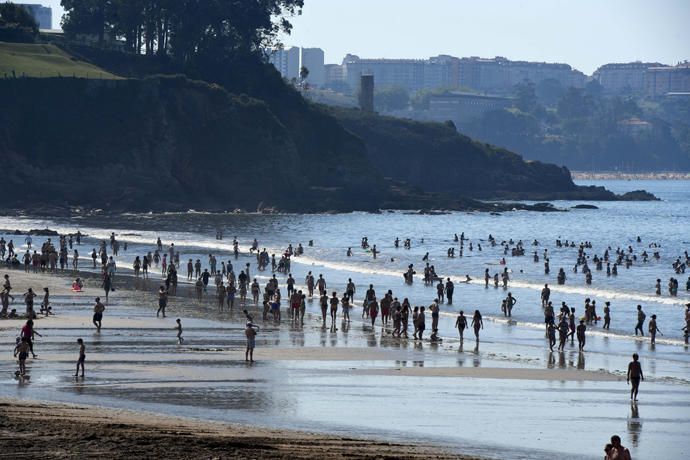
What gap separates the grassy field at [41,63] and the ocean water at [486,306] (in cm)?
2016

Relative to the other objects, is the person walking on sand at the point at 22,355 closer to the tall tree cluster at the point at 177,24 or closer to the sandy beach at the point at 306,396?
the sandy beach at the point at 306,396

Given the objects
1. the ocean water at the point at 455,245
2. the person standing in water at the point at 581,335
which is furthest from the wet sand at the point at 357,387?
the ocean water at the point at 455,245

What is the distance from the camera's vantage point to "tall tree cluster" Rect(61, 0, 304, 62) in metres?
129

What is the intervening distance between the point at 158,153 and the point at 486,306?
6816 centimetres

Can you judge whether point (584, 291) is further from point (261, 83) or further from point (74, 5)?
point (74, 5)

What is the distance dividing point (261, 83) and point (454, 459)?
116 metres

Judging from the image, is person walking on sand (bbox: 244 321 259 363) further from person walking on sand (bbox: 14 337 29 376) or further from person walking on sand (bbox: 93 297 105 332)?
person walking on sand (bbox: 93 297 105 332)

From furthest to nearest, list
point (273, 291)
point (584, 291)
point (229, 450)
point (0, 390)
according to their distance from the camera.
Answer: point (584, 291)
point (273, 291)
point (0, 390)
point (229, 450)

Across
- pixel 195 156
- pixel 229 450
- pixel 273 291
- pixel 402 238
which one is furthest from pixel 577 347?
pixel 195 156

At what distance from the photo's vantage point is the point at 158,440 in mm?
18469

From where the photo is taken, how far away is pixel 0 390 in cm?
2402

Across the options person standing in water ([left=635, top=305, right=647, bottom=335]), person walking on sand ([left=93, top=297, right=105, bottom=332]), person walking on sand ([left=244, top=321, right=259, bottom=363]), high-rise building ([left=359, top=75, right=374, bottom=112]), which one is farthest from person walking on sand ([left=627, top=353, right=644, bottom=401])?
high-rise building ([left=359, top=75, right=374, bottom=112])

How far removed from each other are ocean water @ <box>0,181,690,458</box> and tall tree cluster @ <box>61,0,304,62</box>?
2809 centimetres

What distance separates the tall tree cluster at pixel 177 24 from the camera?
129 m
